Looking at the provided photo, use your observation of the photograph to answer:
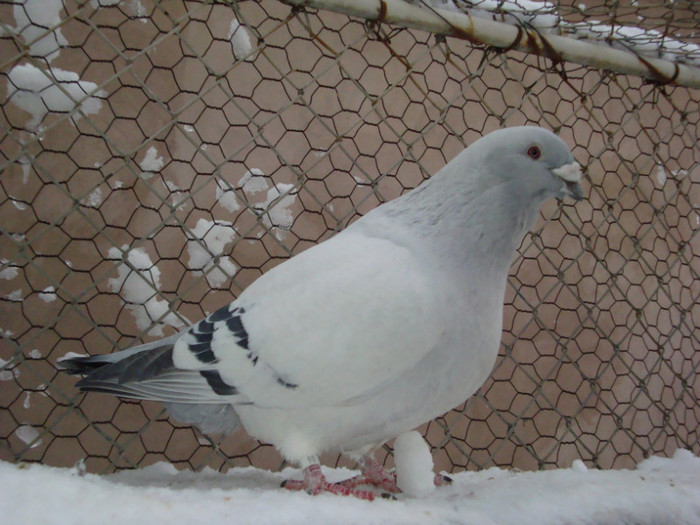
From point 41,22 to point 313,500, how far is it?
107cm

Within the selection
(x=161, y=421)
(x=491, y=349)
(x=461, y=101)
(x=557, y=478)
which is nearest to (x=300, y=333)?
(x=491, y=349)

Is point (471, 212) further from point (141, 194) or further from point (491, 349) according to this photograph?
point (141, 194)

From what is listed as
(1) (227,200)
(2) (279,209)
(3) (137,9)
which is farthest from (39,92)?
(2) (279,209)

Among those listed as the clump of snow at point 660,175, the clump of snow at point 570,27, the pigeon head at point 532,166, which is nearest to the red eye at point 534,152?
the pigeon head at point 532,166

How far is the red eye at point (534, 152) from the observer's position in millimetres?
703

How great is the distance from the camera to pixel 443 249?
682 mm

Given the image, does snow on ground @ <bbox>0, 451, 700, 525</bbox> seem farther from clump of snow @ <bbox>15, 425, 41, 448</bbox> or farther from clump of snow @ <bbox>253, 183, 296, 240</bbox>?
clump of snow @ <bbox>253, 183, 296, 240</bbox>

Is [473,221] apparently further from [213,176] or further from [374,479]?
[213,176]

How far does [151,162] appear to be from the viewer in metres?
1.26

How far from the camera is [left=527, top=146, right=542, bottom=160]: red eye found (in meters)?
0.70

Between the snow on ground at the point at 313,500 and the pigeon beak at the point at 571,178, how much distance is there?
0.36 meters

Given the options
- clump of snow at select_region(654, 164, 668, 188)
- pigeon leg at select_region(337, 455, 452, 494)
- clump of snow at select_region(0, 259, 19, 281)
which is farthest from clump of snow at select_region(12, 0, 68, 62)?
clump of snow at select_region(654, 164, 668, 188)

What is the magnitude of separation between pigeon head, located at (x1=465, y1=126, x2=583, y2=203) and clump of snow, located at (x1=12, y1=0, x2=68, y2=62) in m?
0.89

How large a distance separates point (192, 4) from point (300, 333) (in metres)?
1.01
